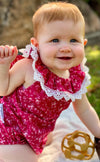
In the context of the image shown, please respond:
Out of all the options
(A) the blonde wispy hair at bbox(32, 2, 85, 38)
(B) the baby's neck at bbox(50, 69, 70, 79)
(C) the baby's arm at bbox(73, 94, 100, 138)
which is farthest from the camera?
(C) the baby's arm at bbox(73, 94, 100, 138)

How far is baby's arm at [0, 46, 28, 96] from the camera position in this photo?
114cm

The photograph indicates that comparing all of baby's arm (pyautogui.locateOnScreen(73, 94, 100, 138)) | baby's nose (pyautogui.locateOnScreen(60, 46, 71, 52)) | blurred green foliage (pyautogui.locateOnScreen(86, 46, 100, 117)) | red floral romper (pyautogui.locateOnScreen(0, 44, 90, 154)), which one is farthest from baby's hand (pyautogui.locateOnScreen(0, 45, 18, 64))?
blurred green foliage (pyautogui.locateOnScreen(86, 46, 100, 117))

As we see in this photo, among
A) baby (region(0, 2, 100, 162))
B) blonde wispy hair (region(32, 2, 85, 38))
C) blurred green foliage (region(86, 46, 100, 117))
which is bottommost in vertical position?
blurred green foliage (region(86, 46, 100, 117))

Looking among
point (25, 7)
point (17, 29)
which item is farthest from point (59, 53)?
point (25, 7)

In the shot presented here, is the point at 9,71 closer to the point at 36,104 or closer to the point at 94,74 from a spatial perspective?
the point at 36,104

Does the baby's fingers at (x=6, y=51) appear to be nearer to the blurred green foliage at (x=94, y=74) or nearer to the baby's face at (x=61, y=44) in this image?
the baby's face at (x=61, y=44)

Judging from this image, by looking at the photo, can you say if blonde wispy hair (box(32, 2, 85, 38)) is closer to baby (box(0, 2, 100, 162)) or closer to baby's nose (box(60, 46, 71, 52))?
baby (box(0, 2, 100, 162))

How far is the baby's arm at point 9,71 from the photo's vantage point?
3.75ft

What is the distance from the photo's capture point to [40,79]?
1.20 metres

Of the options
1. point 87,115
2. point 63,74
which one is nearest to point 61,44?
point 63,74

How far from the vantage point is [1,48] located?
1.13m

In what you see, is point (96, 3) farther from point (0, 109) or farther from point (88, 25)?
point (0, 109)

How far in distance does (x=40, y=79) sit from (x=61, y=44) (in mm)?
192

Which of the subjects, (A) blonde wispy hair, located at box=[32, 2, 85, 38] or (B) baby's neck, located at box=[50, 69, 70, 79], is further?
(B) baby's neck, located at box=[50, 69, 70, 79]
